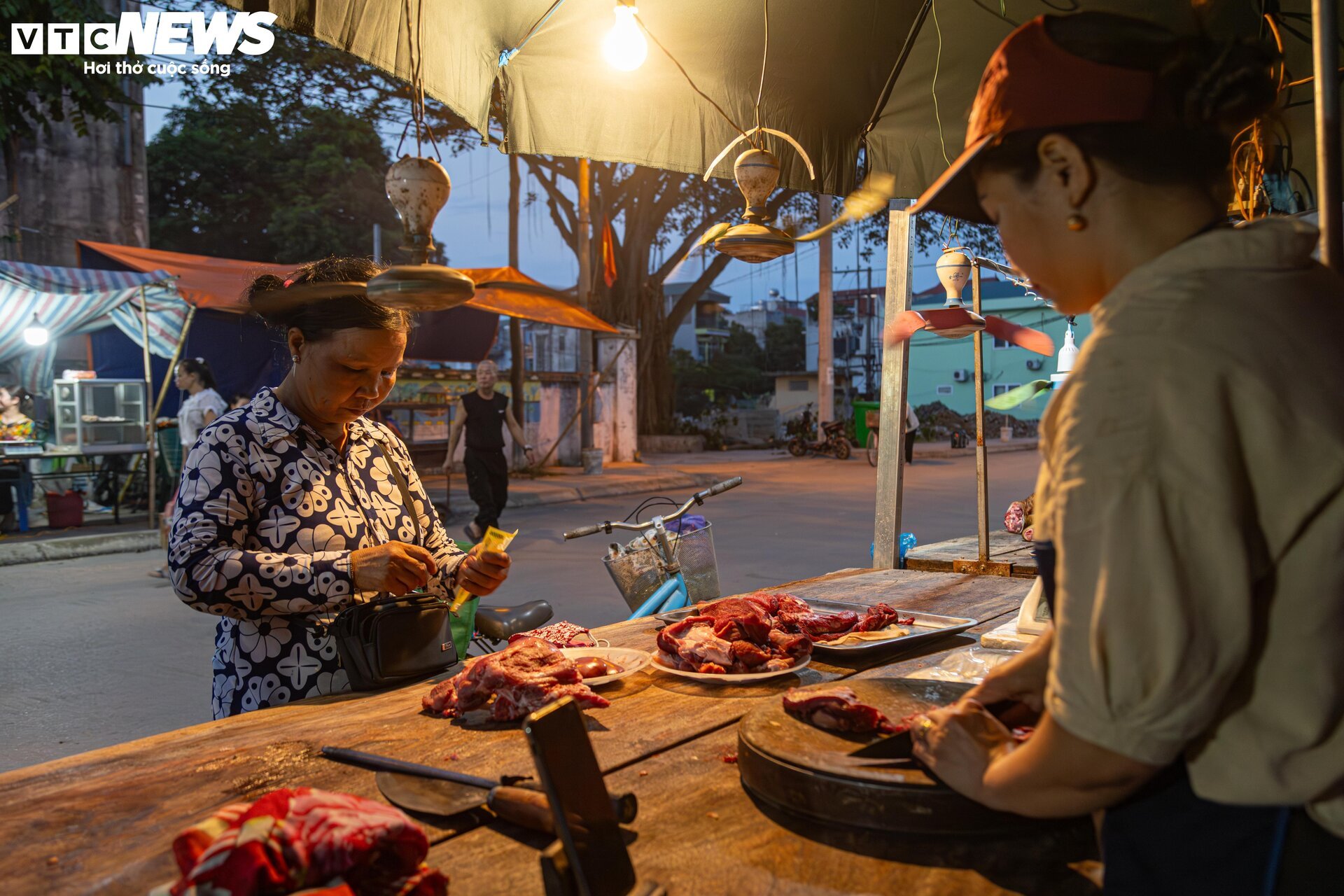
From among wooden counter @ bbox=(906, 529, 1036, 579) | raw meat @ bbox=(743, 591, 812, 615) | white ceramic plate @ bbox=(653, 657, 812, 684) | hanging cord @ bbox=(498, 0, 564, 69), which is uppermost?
hanging cord @ bbox=(498, 0, 564, 69)

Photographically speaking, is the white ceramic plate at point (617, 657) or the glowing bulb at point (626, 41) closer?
the white ceramic plate at point (617, 657)

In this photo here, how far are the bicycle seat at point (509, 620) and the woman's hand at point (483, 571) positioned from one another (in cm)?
132

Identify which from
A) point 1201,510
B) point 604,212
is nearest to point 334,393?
point 1201,510

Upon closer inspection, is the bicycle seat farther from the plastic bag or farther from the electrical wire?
the electrical wire

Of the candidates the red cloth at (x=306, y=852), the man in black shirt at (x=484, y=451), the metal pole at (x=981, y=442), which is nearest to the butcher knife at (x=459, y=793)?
the red cloth at (x=306, y=852)

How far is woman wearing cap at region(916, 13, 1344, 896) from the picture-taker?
2.92 ft

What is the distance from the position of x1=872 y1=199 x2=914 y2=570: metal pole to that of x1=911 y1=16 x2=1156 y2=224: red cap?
335 centimetres

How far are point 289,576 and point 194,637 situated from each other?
4.83 m

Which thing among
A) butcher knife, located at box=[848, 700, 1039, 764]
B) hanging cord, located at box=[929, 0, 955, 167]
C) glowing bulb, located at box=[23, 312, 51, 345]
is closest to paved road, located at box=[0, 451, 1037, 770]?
hanging cord, located at box=[929, 0, 955, 167]

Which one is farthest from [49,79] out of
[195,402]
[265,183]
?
[265,183]

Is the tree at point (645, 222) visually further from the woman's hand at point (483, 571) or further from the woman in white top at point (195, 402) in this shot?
the woman's hand at point (483, 571)

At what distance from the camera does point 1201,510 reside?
2.89ft

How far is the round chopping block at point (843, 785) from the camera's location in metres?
1.30

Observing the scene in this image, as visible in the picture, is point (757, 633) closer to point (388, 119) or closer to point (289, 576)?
point (289, 576)
